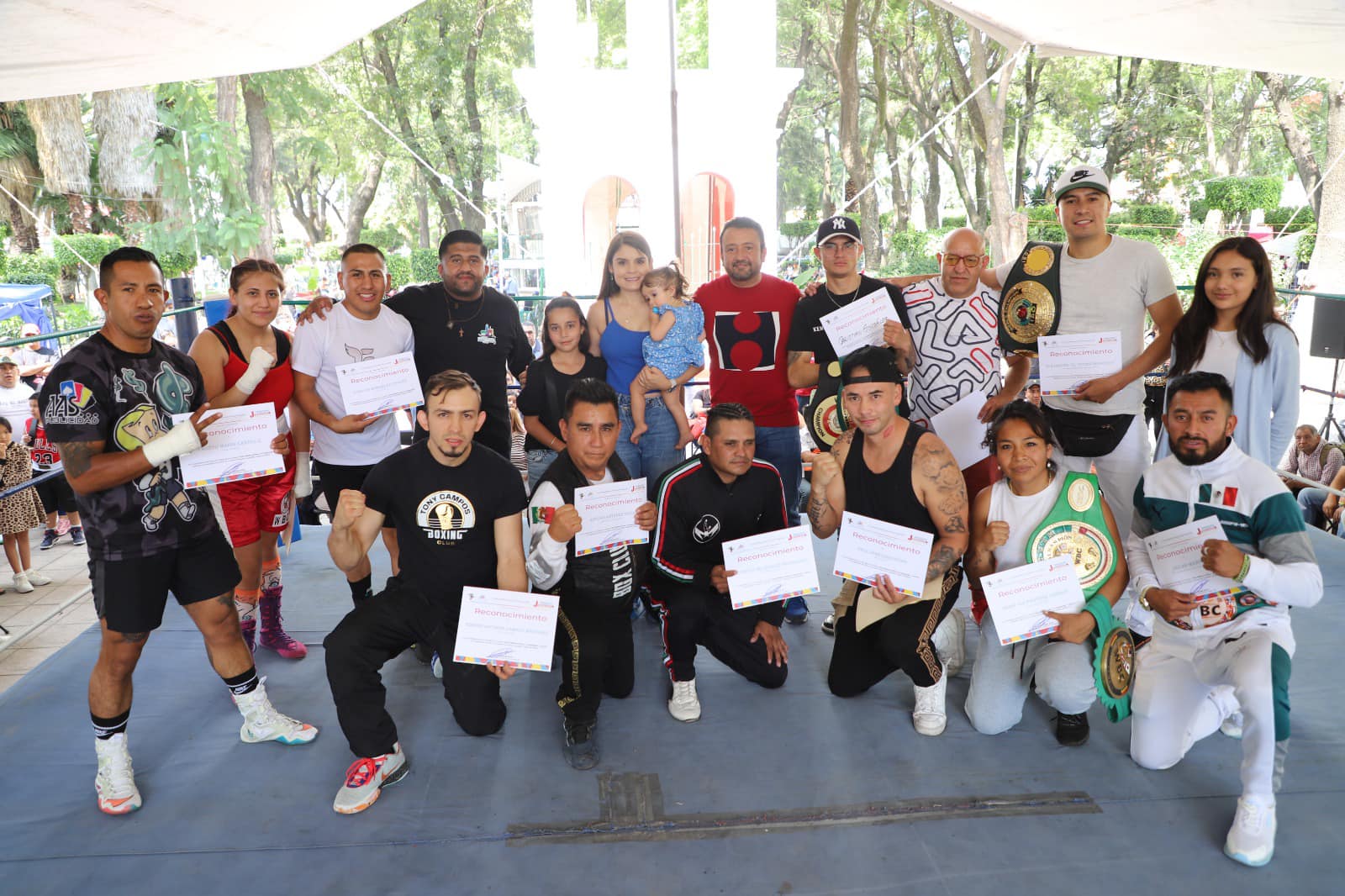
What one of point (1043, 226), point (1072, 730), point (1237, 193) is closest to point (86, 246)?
point (1072, 730)

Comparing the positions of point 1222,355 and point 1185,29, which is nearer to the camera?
point 1222,355

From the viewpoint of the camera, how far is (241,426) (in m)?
2.96

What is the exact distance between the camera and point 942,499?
10.2ft

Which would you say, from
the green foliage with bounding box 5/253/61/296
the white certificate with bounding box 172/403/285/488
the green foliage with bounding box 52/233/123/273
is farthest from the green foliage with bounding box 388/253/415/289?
the white certificate with bounding box 172/403/285/488

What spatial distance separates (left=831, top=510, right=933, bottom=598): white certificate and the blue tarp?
Answer: 13.1m

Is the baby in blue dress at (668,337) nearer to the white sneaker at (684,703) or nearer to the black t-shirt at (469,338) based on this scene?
the black t-shirt at (469,338)

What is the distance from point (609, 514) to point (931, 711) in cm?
136

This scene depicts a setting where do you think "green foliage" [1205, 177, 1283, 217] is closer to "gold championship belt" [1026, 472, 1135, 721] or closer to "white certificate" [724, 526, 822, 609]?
"gold championship belt" [1026, 472, 1135, 721]

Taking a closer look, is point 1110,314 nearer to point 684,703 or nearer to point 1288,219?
point 684,703

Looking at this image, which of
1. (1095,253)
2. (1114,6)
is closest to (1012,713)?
(1095,253)

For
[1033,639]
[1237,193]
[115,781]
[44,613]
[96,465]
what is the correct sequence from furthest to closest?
[1237,193], [44,613], [1033,639], [115,781], [96,465]

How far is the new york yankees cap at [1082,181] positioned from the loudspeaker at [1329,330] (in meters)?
3.93

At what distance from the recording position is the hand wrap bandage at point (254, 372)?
Answer: 326 centimetres

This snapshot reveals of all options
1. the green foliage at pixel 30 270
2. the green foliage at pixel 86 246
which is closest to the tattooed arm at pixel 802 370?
the green foliage at pixel 86 246
